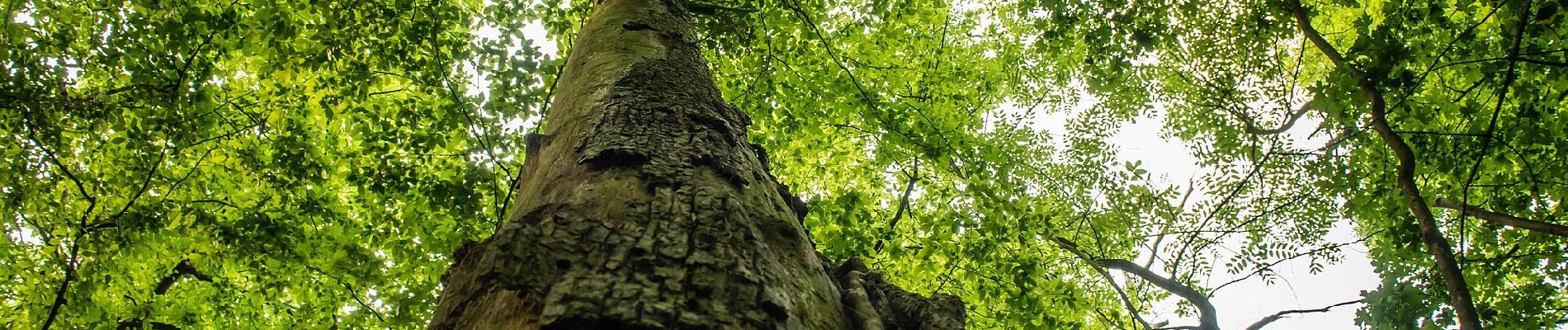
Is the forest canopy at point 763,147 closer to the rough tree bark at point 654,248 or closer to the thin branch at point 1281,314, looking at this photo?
the thin branch at point 1281,314

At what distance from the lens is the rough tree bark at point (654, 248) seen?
3.64ft

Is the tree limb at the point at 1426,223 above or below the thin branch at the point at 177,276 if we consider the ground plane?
below

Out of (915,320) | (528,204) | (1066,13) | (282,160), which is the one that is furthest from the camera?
(282,160)

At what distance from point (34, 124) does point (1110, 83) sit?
644 centimetres

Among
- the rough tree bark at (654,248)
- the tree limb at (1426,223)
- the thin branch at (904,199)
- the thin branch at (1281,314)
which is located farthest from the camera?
the thin branch at (904,199)

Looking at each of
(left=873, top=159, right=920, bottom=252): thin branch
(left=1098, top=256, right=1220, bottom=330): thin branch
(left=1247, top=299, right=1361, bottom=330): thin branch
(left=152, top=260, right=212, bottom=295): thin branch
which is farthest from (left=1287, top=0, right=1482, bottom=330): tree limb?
(left=152, top=260, right=212, bottom=295): thin branch

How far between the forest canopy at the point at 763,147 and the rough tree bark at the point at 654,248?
103 inches

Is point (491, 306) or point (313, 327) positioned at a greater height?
point (313, 327)

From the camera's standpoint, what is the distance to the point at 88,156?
20.0 ft

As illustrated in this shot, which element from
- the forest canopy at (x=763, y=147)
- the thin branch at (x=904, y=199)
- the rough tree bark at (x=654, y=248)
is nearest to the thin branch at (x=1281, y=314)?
the forest canopy at (x=763, y=147)

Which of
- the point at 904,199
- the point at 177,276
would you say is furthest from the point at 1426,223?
the point at 177,276

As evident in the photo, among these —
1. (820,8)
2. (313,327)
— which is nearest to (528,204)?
(820,8)

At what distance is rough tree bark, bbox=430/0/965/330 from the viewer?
3.64 ft

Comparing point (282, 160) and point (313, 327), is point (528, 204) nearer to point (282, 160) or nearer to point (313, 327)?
point (282, 160)
